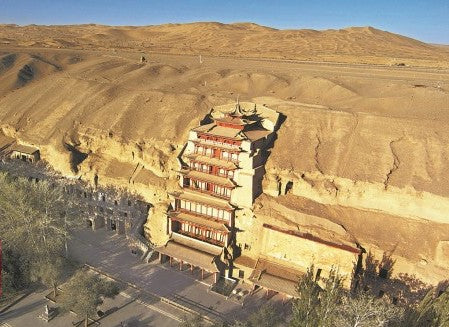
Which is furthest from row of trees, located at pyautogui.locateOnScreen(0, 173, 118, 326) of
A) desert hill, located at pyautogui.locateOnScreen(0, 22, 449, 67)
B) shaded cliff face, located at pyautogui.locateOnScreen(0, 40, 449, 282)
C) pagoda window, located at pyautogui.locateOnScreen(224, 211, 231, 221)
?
desert hill, located at pyautogui.locateOnScreen(0, 22, 449, 67)

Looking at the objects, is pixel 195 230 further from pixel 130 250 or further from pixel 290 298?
pixel 290 298

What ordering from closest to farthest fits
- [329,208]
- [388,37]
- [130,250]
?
[329,208], [130,250], [388,37]

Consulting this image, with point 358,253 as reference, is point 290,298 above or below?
below

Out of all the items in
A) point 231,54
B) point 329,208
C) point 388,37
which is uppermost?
point 388,37

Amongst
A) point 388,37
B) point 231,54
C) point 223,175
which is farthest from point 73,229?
point 388,37

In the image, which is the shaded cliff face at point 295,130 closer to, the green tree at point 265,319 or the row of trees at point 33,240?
the row of trees at point 33,240

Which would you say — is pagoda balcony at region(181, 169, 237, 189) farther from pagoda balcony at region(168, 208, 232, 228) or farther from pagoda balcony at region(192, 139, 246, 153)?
pagoda balcony at region(168, 208, 232, 228)
